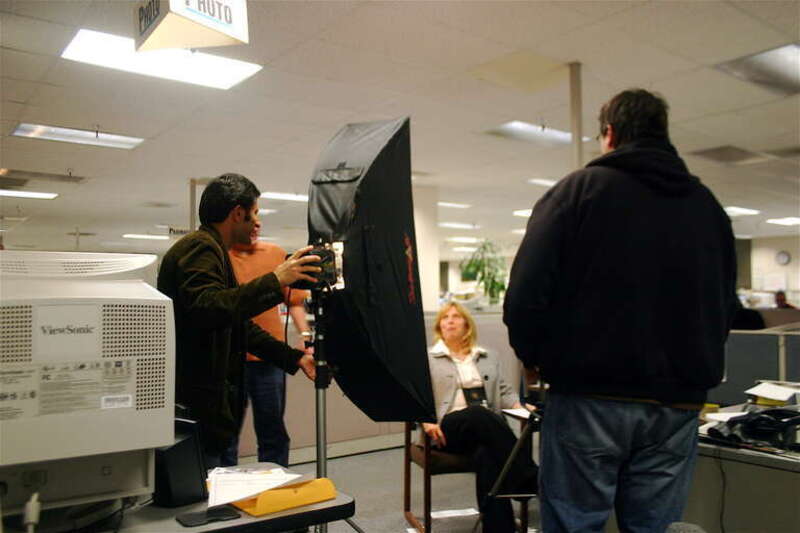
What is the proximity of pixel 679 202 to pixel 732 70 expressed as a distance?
3350 mm

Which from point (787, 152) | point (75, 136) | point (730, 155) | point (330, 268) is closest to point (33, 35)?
point (75, 136)

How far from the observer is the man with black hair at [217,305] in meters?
1.49

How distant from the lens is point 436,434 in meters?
2.89

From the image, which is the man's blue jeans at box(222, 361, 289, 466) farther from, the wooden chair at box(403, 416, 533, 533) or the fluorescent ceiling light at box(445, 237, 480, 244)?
the fluorescent ceiling light at box(445, 237, 480, 244)

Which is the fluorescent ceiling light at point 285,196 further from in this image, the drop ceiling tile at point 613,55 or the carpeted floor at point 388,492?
the drop ceiling tile at point 613,55

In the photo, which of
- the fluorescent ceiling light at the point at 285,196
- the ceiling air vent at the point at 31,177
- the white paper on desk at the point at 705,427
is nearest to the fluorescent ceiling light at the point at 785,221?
the fluorescent ceiling light at the point at 285,196

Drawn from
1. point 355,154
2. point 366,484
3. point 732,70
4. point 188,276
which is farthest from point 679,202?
point 732,70

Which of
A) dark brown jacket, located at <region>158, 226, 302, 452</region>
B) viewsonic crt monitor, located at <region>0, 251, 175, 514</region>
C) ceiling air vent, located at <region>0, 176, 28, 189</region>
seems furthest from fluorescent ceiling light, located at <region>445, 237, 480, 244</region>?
viewsonic crt monitor, located at <region>0, 251, 175, 514</region>

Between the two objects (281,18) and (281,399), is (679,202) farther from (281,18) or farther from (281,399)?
(281,18)

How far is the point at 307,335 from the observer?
1592 mm

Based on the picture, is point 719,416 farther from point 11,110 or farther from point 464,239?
point 464,239

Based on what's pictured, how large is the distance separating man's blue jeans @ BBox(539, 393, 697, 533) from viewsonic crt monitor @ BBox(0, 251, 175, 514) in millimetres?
794

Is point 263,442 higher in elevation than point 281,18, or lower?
lower

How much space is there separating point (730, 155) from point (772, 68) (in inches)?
102
